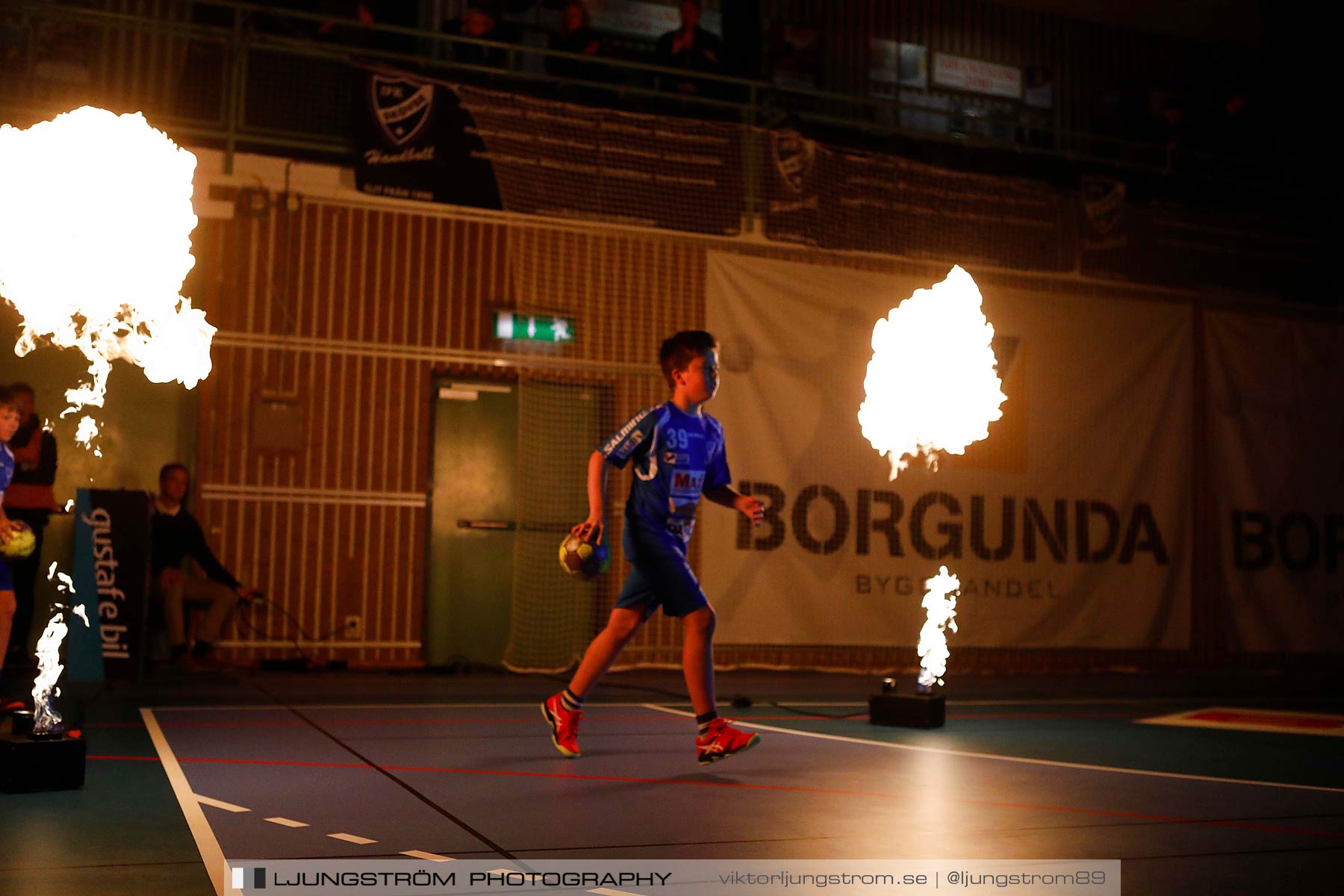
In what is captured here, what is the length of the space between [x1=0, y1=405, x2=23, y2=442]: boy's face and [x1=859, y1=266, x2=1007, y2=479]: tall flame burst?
16.7 feet

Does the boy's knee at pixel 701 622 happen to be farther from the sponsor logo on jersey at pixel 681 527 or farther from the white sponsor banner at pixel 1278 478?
the white sponsor banner at pixel 1278 478

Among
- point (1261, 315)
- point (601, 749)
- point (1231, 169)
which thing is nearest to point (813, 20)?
point (1231, 169)

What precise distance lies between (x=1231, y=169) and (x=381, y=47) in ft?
35.0

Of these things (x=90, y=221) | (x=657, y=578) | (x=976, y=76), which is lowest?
(x=657, y=578)

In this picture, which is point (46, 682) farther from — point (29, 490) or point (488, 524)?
point (488, 524)

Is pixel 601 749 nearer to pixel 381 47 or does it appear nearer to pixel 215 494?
pixel 215 494

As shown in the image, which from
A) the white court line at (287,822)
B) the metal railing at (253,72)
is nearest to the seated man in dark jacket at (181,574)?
the metal railing at (253,72)

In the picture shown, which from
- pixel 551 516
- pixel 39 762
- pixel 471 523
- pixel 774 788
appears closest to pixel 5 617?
pixel 39 762

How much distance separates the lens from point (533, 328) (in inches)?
500

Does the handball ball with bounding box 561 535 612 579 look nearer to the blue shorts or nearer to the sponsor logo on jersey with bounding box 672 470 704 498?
the blue shorts

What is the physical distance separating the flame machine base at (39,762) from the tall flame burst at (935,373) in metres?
5.33

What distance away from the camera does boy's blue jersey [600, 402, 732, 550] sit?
20.6 ft

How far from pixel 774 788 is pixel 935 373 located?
391 cm

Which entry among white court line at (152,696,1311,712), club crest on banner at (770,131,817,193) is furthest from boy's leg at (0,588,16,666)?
club crest on banner at (770,131,817,193)
